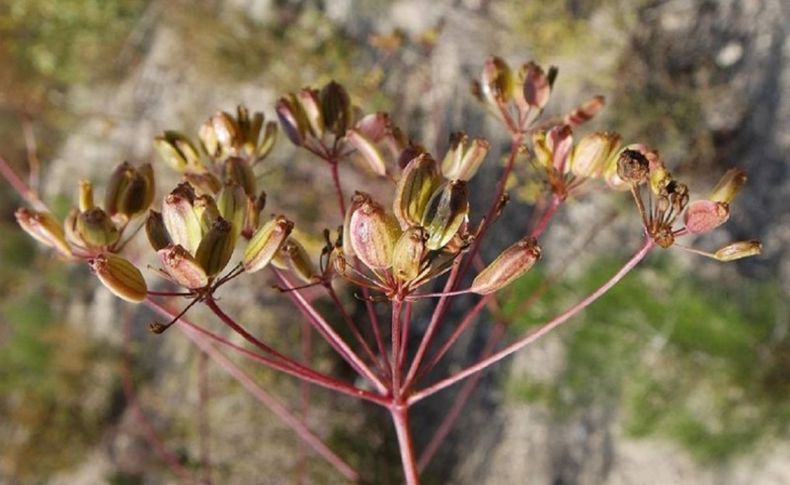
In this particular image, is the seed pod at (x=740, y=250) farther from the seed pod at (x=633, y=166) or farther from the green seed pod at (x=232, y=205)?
the green seed pod at (x=232, y=205)

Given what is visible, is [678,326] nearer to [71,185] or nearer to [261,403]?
[261,403]

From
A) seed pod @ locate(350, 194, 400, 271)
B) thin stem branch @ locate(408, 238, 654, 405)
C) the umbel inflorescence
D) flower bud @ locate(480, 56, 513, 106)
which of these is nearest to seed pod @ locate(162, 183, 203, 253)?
the umbel inflorescence

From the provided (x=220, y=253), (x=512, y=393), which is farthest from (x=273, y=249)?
(x=512, y=393)

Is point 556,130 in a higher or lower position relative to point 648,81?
lower

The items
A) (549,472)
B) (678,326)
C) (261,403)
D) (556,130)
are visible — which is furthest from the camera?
(261,403)

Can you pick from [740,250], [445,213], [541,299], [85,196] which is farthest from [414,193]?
[541,299]

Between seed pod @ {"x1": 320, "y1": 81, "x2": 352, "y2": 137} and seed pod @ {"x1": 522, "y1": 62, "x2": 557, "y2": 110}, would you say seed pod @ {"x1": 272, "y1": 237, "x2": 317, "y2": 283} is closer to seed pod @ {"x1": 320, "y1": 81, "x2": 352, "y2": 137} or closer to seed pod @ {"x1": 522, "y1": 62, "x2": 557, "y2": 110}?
seed pod @ {"x1": 320, "y1": 81, "x2": 352, "y2": 137}
